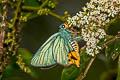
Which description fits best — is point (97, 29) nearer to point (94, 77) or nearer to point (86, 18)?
point (86, 18)

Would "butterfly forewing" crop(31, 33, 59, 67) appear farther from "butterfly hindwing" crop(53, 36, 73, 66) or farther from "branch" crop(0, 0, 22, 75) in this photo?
"branch" crop(0, 0, 22, 75)

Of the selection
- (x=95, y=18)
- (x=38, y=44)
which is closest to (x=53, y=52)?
(x=95, y=18)

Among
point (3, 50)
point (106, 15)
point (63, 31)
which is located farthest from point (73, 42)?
point (3, 50)

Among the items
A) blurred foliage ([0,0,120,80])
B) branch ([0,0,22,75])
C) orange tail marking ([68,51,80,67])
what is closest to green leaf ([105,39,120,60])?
blurred foliage ([0,0,120,80])

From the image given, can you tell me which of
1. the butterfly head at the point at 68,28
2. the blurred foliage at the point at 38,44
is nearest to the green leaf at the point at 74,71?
the blurred foliage at the point at 38,44

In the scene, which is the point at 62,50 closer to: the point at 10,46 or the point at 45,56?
the point at 45,56
